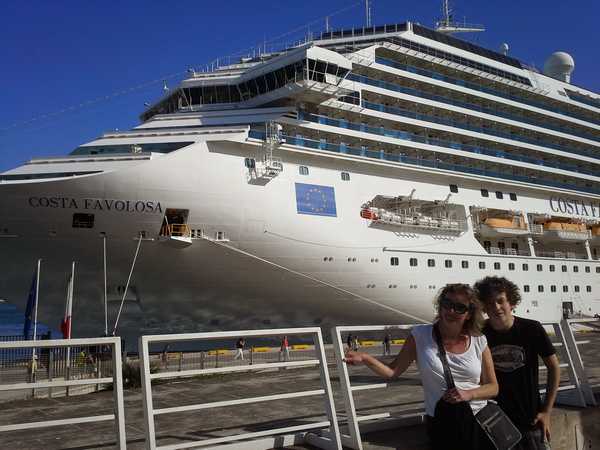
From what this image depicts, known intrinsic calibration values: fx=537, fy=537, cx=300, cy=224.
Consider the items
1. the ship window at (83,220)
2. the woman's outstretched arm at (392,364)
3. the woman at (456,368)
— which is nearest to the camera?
the woman at (456,368)

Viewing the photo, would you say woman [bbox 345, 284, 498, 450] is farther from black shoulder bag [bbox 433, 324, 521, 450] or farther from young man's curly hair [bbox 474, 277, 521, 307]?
young man's curly hair [bbox 474, 277, 521, 307]

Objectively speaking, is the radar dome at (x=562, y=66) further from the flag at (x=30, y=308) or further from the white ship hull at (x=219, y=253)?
the flag at (x=30, y=308)

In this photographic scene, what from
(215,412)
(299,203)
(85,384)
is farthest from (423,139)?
(85,384)

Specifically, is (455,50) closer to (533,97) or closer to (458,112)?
(458,112)

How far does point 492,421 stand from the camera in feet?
11.4

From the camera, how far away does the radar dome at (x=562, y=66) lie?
4409cm

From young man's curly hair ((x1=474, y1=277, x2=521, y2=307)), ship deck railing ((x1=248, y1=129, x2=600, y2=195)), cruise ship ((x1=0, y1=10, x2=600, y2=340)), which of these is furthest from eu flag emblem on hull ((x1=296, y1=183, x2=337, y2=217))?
young man's curly hair ((x1=474, y1=277, x2=521, y2=307))

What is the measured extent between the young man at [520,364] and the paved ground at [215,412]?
0.92m

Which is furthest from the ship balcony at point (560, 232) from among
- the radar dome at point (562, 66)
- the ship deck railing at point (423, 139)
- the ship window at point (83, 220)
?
the ship window at point (83, 220)

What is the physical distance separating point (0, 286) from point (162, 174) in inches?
315

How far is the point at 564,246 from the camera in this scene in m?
33.3

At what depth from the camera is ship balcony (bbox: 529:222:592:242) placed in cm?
3002

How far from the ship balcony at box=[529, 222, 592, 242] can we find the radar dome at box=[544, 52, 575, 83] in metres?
17.6

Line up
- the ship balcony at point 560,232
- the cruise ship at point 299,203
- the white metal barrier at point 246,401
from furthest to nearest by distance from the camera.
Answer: the ship balcony at point 560,232 → the cruise ship at point 299,203 → the white metal barrier at point 246,401
